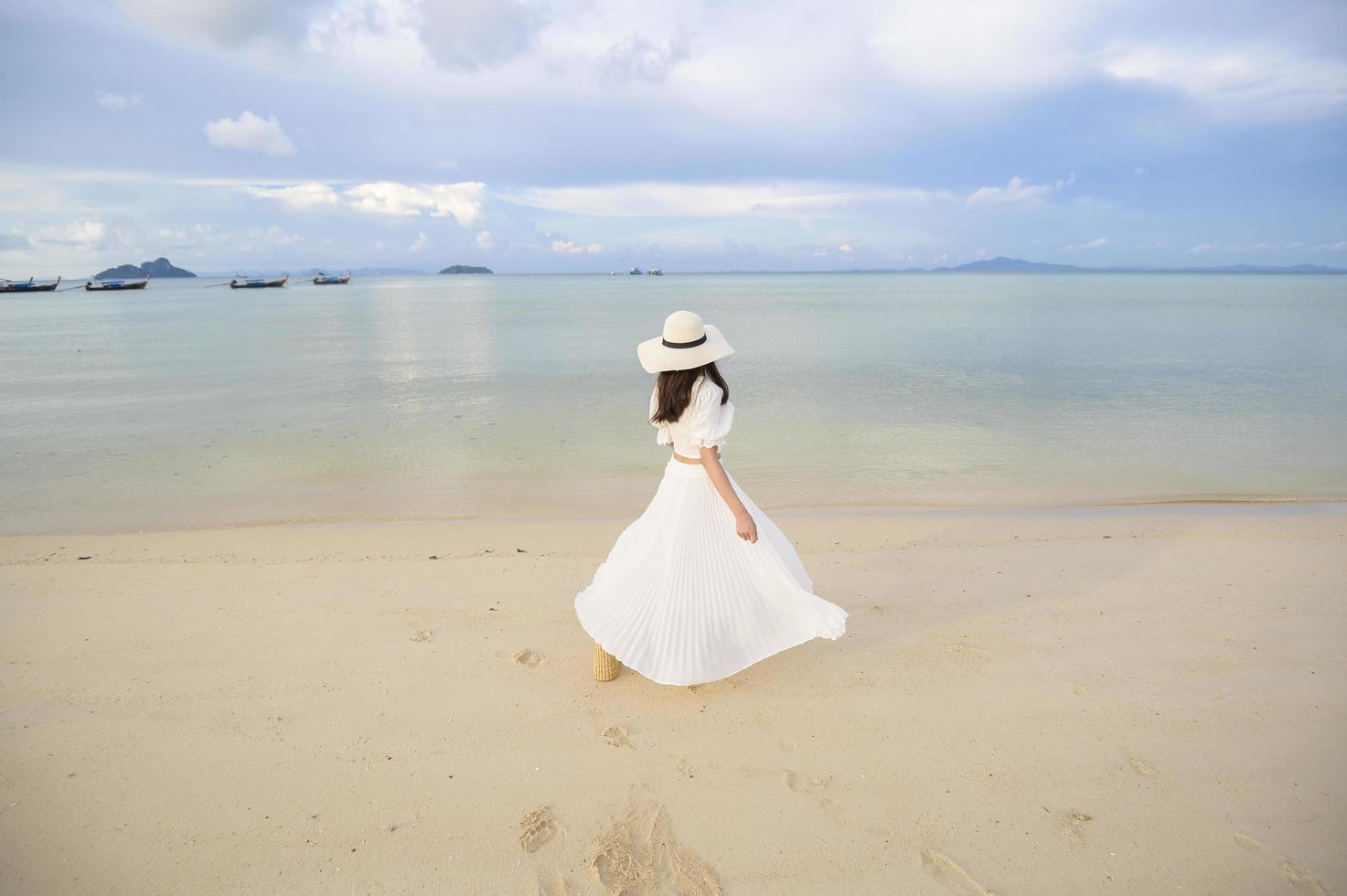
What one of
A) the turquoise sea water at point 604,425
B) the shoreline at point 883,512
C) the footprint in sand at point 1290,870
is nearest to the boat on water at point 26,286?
the turquoise sea water at point 604,425

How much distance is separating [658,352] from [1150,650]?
382 centimetres

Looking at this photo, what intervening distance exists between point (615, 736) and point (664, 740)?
0.26 metres

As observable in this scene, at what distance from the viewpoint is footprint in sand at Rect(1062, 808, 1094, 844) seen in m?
2.98

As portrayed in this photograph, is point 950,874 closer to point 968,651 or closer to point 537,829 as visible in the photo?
point 537,829

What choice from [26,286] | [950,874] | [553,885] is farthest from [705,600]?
[26,286]

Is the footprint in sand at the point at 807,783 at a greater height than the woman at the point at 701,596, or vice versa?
the woman at the point at 701,596

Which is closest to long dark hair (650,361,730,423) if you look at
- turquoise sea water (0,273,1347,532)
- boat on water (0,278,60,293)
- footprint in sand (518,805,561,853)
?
footprint in sand (518,805,561,853)

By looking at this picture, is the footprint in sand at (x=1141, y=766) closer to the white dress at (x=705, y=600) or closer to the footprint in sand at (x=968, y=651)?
the footprint in sand at (x=968, y=651)

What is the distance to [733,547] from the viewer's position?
3816mm

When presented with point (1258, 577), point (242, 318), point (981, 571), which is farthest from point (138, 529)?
point (242, 318)

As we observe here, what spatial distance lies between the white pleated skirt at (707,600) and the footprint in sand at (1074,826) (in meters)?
1.30

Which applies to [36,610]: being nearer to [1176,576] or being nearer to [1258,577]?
[1176,576]

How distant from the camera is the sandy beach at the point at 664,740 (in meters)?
2.89

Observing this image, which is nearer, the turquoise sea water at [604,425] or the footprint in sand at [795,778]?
the footprint in sand at [795,778]
